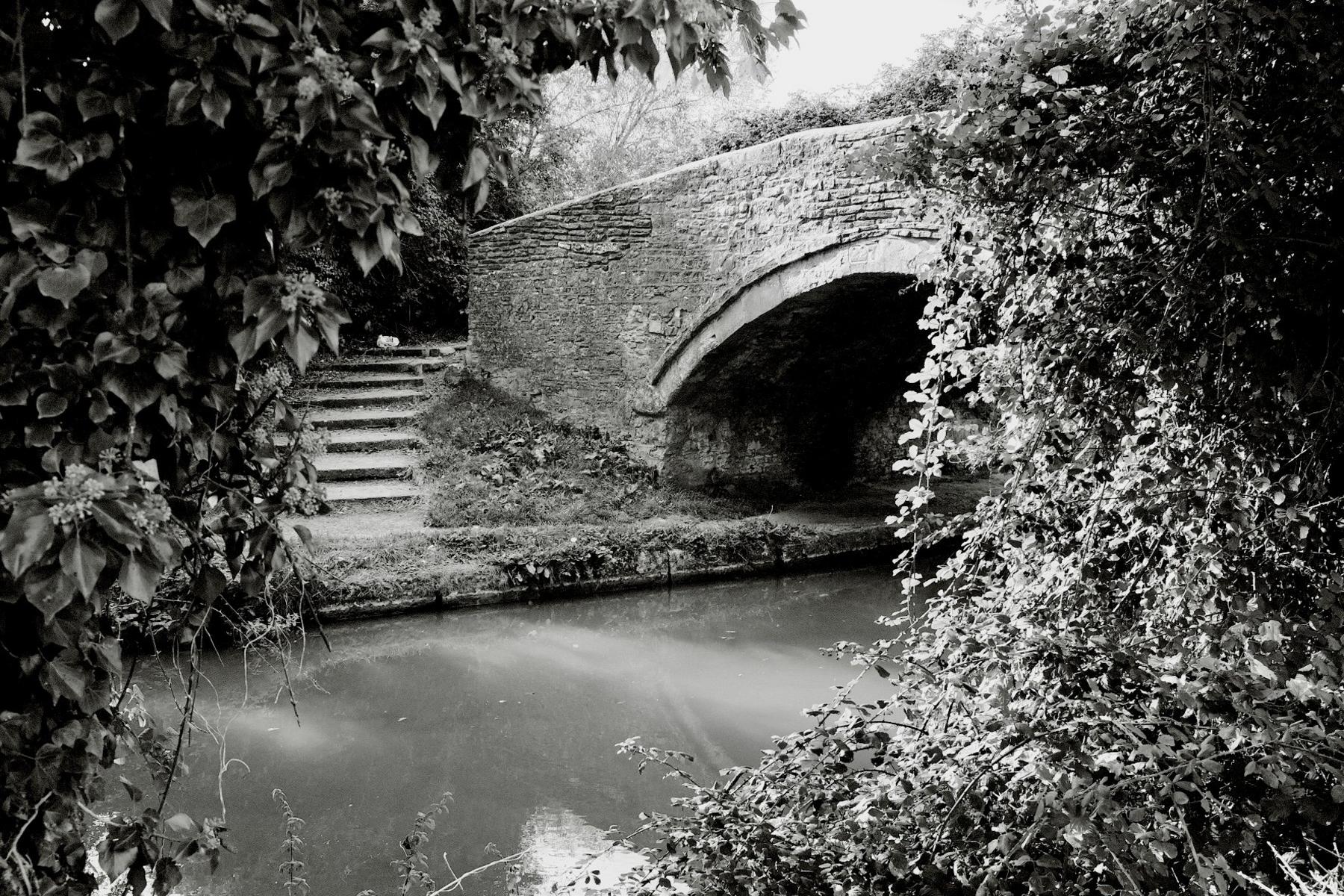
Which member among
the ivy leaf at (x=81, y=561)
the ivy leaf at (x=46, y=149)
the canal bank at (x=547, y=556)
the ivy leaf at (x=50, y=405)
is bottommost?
the canal bank at (x=547, y=556)

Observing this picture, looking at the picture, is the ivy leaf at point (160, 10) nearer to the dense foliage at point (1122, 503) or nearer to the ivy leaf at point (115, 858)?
the ivy leaf at point (115, 858)

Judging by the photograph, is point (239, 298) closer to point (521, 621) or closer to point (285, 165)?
point (285, 165)

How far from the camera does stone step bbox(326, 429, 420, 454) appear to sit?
831cm

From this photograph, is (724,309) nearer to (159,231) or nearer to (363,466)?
(363,466)

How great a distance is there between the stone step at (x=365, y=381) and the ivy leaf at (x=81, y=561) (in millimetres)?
8891

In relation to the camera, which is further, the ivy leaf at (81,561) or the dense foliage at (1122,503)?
the dense foliage at (1122,503)

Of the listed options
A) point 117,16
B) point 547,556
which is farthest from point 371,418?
point 117,16

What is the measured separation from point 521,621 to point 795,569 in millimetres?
2564

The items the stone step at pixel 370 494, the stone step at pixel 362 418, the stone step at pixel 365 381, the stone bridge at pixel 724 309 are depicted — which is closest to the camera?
the stone bridge at pixel 724 309

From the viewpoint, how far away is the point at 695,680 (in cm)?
539

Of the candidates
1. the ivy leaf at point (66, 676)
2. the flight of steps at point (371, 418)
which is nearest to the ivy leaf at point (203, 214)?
the ivy leaf at point (66, 676)

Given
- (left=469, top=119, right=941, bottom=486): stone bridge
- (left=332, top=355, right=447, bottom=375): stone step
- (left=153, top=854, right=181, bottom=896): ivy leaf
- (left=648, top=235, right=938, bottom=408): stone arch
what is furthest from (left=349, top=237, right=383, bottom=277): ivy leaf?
(left=332, top=355, right=447, bottom=375): stone step


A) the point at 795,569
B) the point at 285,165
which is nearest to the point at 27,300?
the point at 285,165

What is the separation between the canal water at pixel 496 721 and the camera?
348cm
